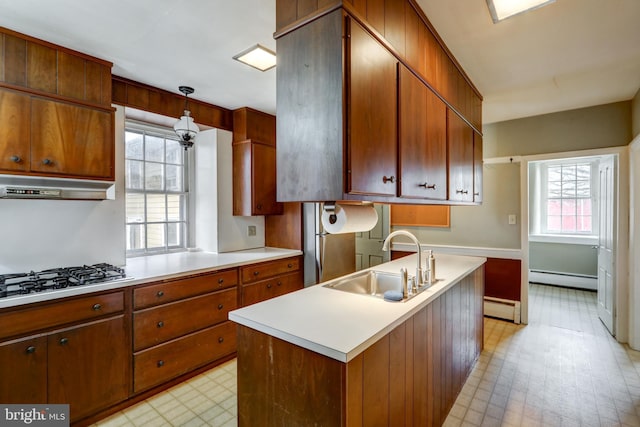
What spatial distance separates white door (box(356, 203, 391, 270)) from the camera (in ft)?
14.8

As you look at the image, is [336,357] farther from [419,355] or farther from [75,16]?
[75,16]

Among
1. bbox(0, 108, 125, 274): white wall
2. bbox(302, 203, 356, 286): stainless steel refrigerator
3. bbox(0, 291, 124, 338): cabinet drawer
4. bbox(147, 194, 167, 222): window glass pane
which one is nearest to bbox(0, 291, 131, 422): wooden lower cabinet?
bbox(0, 291, 124, 338): cabinet drawer

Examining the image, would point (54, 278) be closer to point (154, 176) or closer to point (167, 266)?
point (167, 266)

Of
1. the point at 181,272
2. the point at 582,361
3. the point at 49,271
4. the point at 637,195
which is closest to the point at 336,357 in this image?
the point at 181,272

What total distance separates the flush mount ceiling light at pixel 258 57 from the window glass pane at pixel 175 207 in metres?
1.79

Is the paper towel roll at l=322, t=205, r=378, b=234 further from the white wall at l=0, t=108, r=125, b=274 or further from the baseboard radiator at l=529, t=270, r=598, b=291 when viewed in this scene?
the baseboard radiator at l=529, t=270, r=598, b=291

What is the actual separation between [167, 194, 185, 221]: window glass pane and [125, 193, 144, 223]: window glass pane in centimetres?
28

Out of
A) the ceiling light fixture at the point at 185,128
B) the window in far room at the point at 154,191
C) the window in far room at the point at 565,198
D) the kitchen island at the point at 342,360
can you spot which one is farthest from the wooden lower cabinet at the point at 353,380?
the window in far room at the point at 565,198

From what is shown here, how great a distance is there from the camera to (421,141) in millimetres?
1850

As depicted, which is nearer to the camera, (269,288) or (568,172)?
(269,288)

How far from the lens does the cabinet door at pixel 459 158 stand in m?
2.35

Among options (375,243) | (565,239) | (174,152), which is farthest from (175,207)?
(565,239)

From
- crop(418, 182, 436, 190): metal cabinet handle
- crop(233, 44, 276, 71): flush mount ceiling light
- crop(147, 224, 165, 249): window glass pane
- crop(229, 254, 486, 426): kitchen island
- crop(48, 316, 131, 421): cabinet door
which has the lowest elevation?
crop(48, 316, 131, 421): cabinet door

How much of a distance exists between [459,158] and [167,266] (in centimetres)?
264
